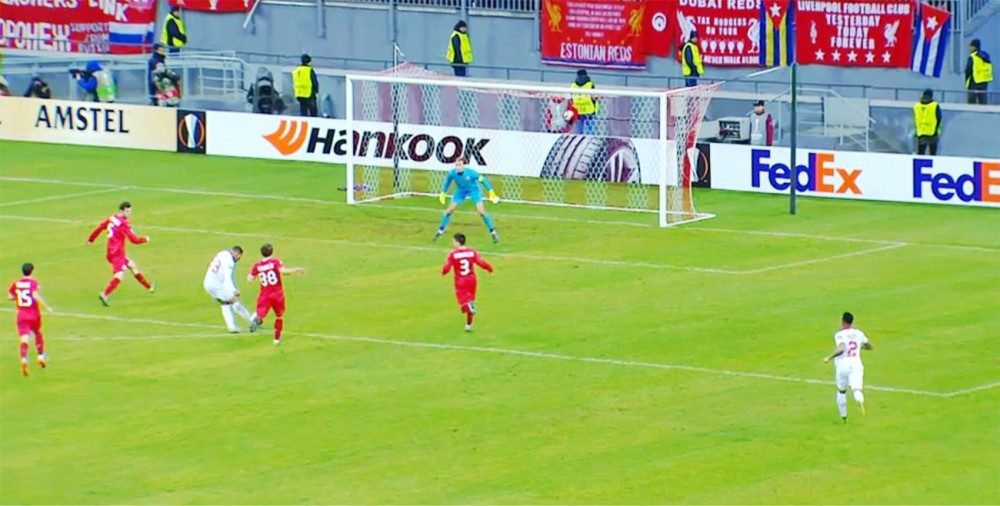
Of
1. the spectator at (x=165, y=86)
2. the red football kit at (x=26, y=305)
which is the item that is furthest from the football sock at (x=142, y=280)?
the spectator at (x=165, y=86)

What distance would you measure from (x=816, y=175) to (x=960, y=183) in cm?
340

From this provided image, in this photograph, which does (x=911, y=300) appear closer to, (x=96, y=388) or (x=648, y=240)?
(x=648, y=240)

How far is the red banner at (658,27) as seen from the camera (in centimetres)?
6091

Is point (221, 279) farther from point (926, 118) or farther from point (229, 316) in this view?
point (926, 118)

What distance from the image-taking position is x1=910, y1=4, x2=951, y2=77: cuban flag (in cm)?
5631

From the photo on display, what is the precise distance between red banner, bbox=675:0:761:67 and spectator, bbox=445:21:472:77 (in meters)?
5.76

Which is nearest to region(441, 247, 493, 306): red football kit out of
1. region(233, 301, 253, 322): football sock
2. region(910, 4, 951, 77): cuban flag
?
region(233, 301, 253, 322): football sock

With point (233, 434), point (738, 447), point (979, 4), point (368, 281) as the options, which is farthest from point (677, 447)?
point (979, 4)

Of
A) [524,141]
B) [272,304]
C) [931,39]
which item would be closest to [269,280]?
[272,304]

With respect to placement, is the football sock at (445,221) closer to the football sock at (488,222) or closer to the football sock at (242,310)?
the football sock at (488,222)

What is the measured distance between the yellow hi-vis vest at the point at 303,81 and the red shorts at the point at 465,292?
22.5 meters

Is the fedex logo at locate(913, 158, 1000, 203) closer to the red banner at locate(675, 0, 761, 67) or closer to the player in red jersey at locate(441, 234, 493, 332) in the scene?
the red banner at locate(675, 0, 761, 67)

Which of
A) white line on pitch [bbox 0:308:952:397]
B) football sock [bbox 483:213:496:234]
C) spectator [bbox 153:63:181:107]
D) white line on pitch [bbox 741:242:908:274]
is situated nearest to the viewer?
white line on pitch [bbox 0:308:952:397]

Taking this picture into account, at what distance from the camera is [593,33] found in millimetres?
62312
